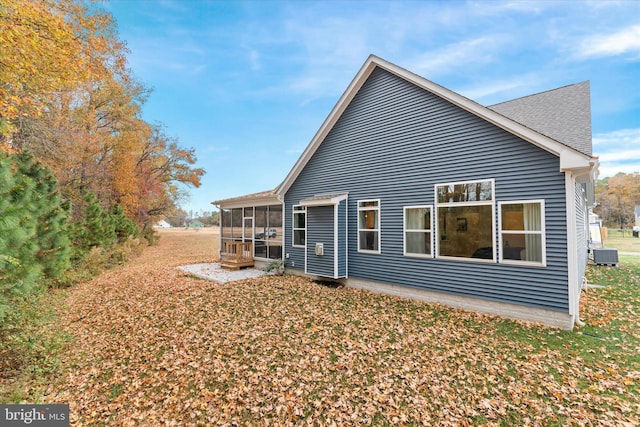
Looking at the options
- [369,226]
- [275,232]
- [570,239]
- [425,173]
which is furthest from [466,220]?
[275,232]

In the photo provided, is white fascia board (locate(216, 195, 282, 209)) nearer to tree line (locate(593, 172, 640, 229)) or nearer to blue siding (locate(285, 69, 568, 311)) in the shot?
blue siding (locate(285, 69, 568, 311))

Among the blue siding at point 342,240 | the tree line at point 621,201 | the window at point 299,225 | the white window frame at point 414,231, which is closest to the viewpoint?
the white window frame at point 414,231

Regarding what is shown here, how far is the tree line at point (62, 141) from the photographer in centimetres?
522

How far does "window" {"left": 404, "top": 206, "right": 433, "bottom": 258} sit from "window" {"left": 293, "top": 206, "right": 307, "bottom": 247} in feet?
13.7

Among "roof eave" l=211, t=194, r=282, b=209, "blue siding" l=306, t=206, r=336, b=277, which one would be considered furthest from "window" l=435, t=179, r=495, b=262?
"roof eave" l=211, t=194, r=282, b=209

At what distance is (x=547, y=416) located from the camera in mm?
3080

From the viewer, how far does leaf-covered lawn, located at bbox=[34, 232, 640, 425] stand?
128 inches

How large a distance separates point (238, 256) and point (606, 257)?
57.2ft

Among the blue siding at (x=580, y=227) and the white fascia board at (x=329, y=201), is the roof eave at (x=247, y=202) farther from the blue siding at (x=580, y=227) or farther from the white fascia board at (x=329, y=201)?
the blue siding at (x=580, y=227)

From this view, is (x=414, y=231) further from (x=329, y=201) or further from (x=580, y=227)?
(x=580, y=227)

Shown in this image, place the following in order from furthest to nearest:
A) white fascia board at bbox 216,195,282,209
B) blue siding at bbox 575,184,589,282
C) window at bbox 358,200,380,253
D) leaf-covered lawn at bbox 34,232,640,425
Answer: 1. white fascia board at bbox 216,195,282,209
2. window at bbox 358,200,380,253
3. blue siding at bbox 575,184,589,282
4. leaf-covered lawn at bbox 34,232,640,425

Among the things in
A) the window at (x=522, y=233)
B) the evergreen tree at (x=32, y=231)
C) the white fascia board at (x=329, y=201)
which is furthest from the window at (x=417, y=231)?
the evergreen tree at (x=32, y=231)

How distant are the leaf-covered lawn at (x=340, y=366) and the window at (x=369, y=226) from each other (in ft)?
7.05

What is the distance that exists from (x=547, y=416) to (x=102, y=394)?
5.85 metres
